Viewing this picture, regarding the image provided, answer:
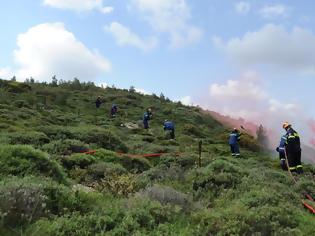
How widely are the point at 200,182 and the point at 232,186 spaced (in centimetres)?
66

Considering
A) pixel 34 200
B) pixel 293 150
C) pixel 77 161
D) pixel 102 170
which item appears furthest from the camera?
pixel 293 150

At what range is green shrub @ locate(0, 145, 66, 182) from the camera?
29.9ft

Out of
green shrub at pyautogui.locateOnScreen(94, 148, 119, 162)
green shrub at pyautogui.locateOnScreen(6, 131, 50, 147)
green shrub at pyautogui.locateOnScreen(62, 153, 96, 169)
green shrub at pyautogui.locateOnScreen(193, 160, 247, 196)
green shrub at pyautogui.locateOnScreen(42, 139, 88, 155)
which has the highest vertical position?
green shrub at pyautogui.locateOnScreen(6, 131, 50, 147)

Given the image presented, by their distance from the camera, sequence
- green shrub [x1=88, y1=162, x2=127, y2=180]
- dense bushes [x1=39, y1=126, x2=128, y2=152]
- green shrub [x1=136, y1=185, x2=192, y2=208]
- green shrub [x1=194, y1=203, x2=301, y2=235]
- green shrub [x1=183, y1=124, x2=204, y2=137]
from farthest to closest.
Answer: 1. green shrub [x1=183, y1=124, x2=204, y2=137]
2. dense bushes [x1=39, y1=126, x2=128, y2=152]
3. green shrub [x1=88, y1=162, x2=127, y2=180]
4. green shrub [x1=136, y1=185, x2=192, y2=208]
5. green shrub [x1=194, y1=203, x2=301, y2=235]

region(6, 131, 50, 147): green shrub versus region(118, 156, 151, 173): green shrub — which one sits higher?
region(6, 131, 50, 147): green shrub

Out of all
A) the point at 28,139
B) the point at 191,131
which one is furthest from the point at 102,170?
the point at 191,131

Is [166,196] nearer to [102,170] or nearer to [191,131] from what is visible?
[102,170]

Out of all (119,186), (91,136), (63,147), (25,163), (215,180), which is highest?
(91,136)

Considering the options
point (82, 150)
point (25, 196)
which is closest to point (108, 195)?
point (25, 196)

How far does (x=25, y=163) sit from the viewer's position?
9430mm

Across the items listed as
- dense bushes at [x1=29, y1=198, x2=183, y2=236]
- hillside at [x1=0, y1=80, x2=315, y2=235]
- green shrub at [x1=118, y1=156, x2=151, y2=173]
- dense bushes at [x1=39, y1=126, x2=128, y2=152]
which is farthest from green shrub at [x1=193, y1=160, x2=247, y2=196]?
dense bushes at [x1=39, y1=126, x2=128, y2=152]

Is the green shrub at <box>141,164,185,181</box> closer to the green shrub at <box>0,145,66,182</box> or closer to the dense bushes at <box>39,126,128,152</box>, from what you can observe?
the green shrub at <box>0,145,66,182</box>

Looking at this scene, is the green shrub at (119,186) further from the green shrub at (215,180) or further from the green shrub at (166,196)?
the green shrub at (215,180)

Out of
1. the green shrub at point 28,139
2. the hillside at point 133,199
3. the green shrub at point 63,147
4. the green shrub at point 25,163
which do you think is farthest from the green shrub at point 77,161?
the green shrub at point 28,139
